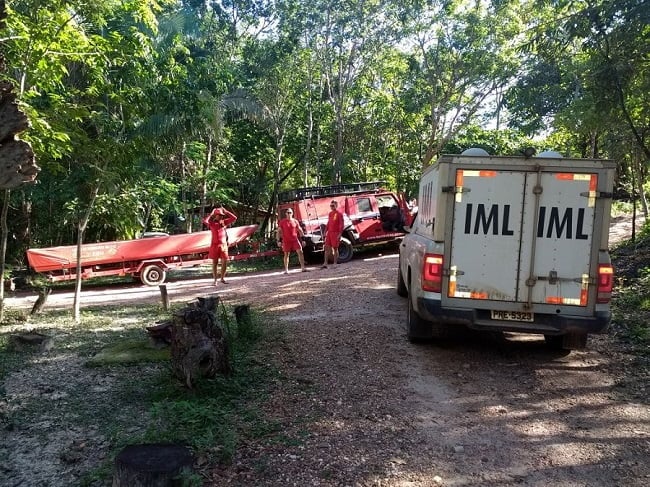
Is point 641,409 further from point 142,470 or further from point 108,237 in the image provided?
point 108,237

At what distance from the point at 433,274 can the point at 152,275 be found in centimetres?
1086

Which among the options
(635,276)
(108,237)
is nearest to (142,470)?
(635,276)

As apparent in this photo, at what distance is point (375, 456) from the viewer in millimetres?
3723

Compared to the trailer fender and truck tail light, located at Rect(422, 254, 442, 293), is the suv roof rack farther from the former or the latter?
truck tail light, located at Rect(422, 254, 442, 293)

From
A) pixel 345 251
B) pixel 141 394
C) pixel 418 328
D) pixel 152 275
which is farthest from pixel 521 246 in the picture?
pixel 152 275

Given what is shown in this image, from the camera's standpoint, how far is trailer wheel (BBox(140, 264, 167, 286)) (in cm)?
1436

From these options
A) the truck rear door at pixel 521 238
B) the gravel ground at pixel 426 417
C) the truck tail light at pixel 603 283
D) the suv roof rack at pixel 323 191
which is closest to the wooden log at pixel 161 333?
the gravel ground at pixel 426 417

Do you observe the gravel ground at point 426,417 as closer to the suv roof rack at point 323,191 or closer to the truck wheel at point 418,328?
the truck wheel at point 418,328

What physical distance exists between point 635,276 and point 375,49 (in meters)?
14.9

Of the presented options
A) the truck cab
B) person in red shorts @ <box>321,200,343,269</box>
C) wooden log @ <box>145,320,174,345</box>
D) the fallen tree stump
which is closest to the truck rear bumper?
the fallen tree stump

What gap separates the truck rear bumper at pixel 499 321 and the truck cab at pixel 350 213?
10.4 metres

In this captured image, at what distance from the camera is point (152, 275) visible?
14.5 meters

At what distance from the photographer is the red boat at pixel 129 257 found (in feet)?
44.4

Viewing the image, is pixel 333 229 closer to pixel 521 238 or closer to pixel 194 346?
pixel 521 238
